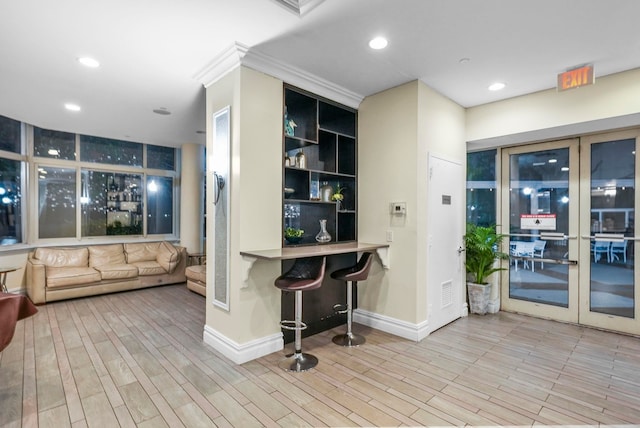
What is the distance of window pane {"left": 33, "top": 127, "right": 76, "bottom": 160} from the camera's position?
18.7 feet

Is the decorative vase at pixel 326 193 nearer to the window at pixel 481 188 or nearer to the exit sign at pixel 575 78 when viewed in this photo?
the window at pixel 481 188

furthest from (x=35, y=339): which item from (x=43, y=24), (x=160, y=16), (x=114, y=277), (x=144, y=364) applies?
(x=160, y=16)

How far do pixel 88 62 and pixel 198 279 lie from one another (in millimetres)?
3372

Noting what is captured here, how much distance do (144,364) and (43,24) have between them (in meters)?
2.95

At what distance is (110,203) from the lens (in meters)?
6.48

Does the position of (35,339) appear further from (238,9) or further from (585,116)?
(585,116)

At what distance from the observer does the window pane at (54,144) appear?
18.7ft

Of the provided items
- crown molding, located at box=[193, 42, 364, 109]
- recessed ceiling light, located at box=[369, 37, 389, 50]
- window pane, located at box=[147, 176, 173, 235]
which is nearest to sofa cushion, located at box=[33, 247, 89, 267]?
window pane, located at box=[147, 176, 173, 235]

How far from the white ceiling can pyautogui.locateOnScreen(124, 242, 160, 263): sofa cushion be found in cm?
310

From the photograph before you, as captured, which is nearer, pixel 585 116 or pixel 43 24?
pixel 43 24

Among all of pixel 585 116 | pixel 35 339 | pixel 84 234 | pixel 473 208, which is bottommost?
pixel 35 339

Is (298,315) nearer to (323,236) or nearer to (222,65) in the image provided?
(323,236)

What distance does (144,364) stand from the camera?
9.62ft

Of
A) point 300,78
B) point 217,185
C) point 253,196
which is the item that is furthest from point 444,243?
point 217,185
